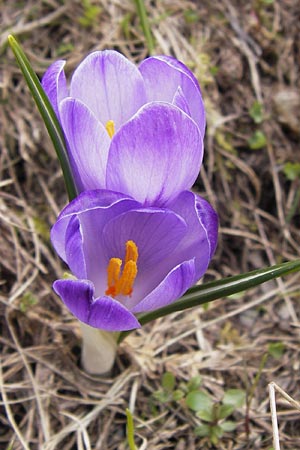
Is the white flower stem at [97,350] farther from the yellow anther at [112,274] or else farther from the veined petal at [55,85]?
the veined petal at [55,85]

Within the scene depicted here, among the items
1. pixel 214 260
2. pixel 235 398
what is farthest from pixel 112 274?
pixel 214 260

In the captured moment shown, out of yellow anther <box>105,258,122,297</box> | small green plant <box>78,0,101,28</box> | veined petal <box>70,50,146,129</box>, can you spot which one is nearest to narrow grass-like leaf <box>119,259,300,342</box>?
yellow anther <box>105,258,122,297</box>

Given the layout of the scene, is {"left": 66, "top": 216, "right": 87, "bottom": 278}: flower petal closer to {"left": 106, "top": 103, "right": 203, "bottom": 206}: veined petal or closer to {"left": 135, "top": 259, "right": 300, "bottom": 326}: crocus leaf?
{"left": 106, "top": 103, "right": 203, "bottom": 206}: veined petal

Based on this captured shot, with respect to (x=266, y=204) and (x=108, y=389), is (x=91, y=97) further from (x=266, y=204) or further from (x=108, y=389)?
(x=266, y=204)

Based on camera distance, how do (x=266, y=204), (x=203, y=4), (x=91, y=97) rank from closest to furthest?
1. (x=91, y=97)
2. (x=266, y=204)
3. (x=203, y=4)

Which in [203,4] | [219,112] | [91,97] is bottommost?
[219,112]

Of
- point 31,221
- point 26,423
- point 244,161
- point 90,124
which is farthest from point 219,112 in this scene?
point 26,423

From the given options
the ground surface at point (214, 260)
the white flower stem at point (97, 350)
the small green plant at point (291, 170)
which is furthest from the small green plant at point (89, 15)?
the white flower stem at point (97, 350)
